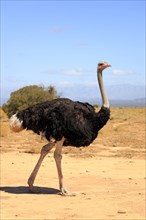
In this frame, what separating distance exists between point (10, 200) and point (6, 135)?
12.5 m

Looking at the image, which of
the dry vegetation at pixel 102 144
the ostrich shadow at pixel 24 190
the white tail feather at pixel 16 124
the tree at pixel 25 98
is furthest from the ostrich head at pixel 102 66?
the tree at pixel 25 98

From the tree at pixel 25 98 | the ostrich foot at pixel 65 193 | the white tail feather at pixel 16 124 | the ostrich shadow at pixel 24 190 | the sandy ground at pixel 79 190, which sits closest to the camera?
the sandy ground at pixel 79 190

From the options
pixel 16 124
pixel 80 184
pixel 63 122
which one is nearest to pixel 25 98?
pixel 80 184

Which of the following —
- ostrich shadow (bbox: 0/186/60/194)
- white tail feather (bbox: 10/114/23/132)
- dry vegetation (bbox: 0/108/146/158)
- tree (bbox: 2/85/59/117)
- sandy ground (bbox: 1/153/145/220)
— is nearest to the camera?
sandy ground (bbox: 1/153/145/220)

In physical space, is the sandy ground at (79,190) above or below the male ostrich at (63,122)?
below

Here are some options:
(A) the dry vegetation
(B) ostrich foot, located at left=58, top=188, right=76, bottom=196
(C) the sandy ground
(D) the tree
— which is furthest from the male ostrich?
(D) the tree

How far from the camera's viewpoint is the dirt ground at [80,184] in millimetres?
7735

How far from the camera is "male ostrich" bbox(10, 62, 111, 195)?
30.5 feet

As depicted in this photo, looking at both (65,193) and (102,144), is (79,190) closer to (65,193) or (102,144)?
(65,193)

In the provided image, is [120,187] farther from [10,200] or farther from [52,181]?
[10,200]

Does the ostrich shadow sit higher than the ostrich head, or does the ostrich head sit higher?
the ostrich head

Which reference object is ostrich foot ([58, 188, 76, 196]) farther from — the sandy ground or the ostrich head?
the ostrich head

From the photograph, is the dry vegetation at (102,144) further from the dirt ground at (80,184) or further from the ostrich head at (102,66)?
the ostrich head at (102,66)

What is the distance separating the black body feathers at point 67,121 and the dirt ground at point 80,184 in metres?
1.04
